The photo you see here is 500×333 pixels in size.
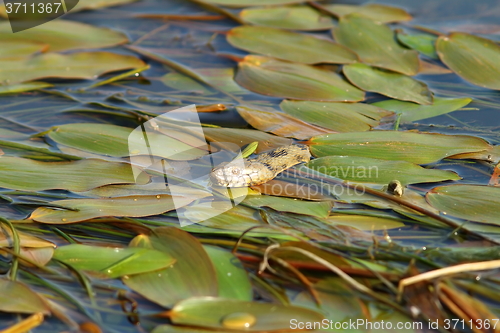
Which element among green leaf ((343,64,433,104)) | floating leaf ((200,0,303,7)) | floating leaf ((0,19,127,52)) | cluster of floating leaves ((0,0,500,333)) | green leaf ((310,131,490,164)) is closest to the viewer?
cluster of floating leaves ((0,0,500,333))

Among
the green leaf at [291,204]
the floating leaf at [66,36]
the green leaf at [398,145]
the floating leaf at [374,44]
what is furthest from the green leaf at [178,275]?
the floating leaf at [66,36]

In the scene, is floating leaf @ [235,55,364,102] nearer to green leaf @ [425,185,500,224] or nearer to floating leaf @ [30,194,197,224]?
green leaf @ [425,185,500,224]

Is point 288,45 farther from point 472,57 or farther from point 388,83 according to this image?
point 472,57

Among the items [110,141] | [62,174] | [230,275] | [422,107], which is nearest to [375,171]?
[422,107]

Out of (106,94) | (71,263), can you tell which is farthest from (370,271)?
(106,94)

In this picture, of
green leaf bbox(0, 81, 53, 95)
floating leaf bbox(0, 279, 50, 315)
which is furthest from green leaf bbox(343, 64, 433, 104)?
floating leaf bbox(0, 279, 50, 315)
